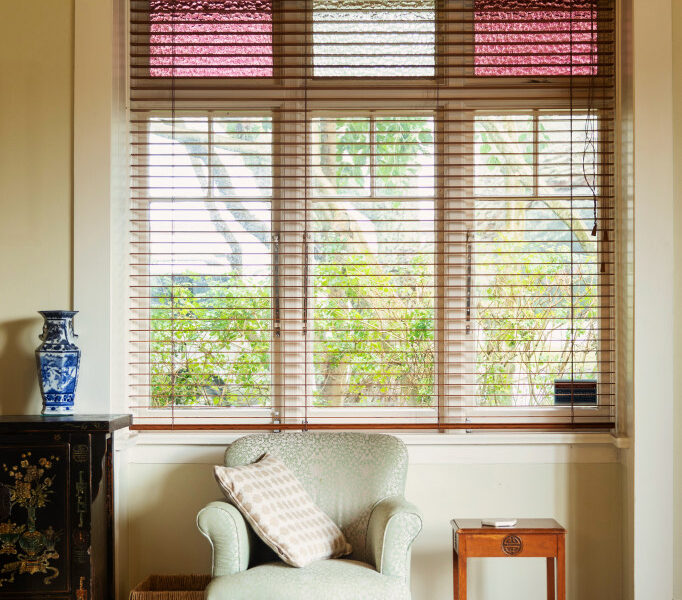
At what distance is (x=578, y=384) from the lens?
12.3 feet

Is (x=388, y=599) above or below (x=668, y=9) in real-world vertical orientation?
below

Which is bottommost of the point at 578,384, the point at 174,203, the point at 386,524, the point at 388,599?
the point at 388,599

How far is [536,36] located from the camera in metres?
3.78

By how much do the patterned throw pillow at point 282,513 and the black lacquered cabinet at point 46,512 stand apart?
0.60 meters

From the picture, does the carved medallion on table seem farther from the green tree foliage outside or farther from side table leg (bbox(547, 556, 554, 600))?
the green tree foliage outside

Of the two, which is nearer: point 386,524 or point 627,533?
point 386,524

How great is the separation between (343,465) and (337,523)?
0.24m

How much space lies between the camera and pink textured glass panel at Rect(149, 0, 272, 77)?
3779 mm

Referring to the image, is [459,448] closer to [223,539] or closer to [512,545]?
[512,545]

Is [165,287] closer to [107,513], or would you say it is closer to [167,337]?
[167,337]

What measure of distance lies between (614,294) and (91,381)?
249 cm

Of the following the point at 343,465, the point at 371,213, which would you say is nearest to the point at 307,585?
the point at 343,465

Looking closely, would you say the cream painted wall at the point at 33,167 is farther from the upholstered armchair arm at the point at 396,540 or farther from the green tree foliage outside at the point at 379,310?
the upholstered armchair arm at the point at 396,540

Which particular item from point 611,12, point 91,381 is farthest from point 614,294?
point 91,381
